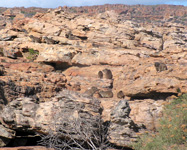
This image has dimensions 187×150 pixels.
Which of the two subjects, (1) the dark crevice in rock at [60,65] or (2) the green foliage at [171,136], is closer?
(2) the green foliage at [171,136]

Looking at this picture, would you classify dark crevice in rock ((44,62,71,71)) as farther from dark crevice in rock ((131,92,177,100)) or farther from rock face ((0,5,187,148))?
dark crevice in rock ((131,92,177,100))

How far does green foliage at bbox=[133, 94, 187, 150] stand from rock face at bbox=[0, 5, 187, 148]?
0.91 m

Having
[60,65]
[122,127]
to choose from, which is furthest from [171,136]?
[60,65]

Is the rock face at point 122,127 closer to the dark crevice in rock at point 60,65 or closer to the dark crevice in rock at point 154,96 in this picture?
the dark crevice in rock at point 154,96

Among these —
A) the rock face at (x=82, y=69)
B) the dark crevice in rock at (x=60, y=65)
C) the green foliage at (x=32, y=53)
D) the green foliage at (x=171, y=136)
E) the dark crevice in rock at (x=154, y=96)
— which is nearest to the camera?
the green foliage at (x=171, y=136)

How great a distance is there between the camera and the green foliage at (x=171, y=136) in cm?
781

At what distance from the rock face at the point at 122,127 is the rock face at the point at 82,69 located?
60 mm

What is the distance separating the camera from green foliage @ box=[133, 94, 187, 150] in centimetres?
781

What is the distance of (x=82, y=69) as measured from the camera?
49.8ft

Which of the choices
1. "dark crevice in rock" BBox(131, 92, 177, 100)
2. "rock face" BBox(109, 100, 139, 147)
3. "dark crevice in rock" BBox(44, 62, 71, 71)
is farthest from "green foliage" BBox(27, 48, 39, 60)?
"rock face" BBox(109, 100, 139, 147)

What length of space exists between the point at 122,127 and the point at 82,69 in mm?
6465

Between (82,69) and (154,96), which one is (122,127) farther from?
(82,69)

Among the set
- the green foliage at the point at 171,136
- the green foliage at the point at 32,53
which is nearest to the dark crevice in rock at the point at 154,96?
the green foliage at the point at 171,136

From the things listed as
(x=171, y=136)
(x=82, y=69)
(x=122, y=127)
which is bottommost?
(x=122, y=127)
